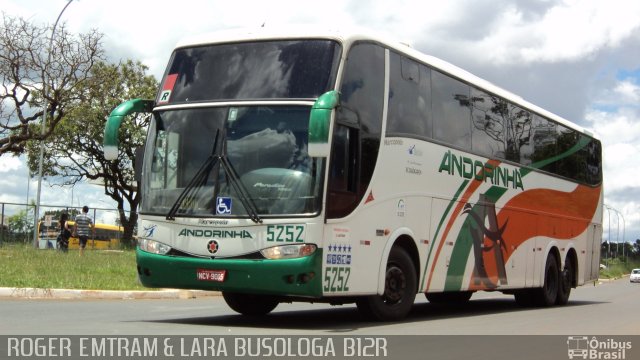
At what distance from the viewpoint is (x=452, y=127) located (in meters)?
13.5

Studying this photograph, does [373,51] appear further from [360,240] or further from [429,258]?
[429,258]

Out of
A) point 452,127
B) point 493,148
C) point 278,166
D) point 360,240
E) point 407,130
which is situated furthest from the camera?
point 493,148

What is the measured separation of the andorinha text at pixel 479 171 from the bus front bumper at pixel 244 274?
3.80 meters

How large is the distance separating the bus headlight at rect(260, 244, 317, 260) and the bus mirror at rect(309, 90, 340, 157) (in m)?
1.20

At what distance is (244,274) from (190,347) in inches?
80.2

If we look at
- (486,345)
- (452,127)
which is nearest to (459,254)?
(452,127)

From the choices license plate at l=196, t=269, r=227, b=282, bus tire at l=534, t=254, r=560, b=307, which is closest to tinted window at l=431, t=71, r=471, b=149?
license plate at l=196, t=269, r=227, b=282

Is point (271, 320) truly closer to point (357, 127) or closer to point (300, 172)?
point (300, 172)

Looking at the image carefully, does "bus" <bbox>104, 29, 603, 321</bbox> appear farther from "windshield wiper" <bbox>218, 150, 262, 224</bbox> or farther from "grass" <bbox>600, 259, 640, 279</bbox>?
"grass" <bbox>600, 259, 640, 279</bbox>

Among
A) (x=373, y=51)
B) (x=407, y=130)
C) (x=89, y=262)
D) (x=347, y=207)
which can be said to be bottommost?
(x=89, y=262)

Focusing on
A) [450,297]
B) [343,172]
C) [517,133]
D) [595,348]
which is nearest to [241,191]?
[343,172]

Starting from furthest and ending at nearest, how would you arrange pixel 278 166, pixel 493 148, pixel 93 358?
pixel 493 148, pixel 278 166, pixel 93 358

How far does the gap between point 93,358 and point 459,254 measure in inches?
302

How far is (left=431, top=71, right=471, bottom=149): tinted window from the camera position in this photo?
1299cm
